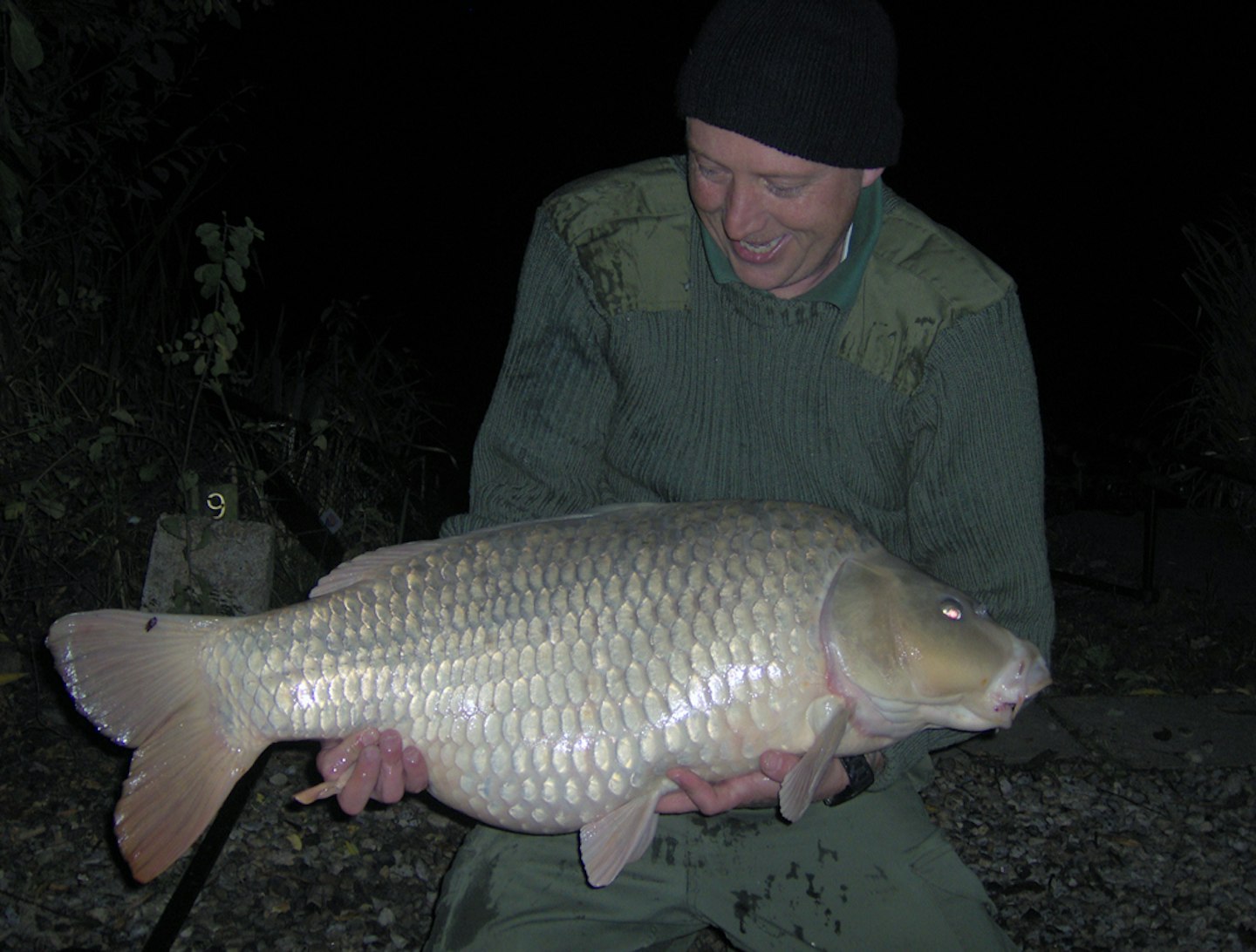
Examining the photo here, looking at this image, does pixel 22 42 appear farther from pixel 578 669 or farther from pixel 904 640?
pixel 904 640

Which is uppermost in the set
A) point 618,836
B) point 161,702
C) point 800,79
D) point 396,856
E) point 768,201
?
point 800,79

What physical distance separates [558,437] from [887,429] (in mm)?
525

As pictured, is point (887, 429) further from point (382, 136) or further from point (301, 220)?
point (382, 136)

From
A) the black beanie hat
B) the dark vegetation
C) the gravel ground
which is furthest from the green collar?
the dark vegetation

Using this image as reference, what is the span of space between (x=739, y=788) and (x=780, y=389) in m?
0.60

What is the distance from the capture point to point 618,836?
164 cm

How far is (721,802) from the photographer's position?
165 cm

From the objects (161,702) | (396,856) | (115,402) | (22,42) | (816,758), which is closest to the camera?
(816,758)

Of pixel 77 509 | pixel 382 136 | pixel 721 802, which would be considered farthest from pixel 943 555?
pixel 382 136

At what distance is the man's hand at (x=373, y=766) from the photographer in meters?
1.65

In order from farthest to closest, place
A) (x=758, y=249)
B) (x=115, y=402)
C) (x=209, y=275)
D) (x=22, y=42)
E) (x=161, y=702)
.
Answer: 1. (x=115, y=402)
2. (x=209, y=275)
3. (x=22, y=42)
4. (x=758, y=249)
5. (x=161, y=702)

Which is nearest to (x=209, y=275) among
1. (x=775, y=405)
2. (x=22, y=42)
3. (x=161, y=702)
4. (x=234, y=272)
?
(x=234, y=272)

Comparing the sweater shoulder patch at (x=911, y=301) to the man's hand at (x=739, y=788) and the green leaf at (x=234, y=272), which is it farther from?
the green leaf at (x=234, y=272)

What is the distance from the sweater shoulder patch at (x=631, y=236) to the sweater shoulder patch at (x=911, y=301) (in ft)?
0.91
